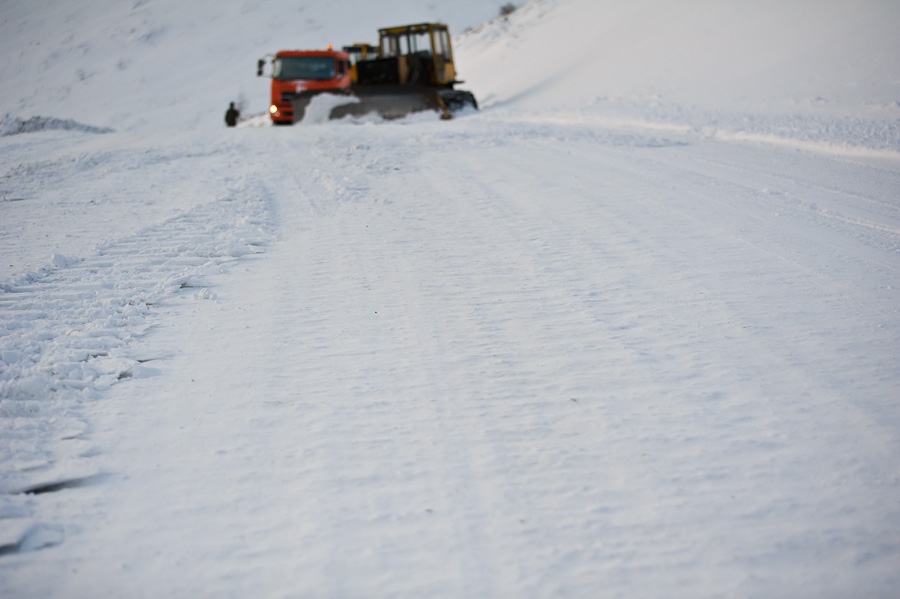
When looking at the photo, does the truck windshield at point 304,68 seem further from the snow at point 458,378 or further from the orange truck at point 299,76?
the snow at point 458,378

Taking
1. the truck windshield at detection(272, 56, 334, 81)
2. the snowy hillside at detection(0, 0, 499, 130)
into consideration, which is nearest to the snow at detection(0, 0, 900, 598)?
the truck windshield at detection(272, 56, 334, 81)

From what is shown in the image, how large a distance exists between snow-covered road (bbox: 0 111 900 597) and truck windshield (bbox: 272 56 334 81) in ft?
45.7

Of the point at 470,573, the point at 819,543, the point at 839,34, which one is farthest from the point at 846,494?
the point at 839,34

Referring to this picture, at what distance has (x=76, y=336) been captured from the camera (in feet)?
11.7

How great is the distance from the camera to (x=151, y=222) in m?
6.07

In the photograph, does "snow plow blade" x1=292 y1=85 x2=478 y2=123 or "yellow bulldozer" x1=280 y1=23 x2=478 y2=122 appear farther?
"yellow bulldozer" x1=280 y1=23 x2=478 y2=122

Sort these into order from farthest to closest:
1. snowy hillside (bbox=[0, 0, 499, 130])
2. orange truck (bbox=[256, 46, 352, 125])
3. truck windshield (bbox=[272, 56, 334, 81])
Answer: snowy hillside (bbox=[0, 0, 499, 130]) < truck windshield (bbox=[272, 56, 334, 81]) < orange truck (bbox=[256, 46, 352, 125])

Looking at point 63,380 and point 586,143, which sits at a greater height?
point 586,143

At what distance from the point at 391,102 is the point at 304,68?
3826 mm

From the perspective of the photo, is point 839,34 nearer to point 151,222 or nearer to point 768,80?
point 768,80

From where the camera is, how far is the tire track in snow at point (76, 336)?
2479 mm

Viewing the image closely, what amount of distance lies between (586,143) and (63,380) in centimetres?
785

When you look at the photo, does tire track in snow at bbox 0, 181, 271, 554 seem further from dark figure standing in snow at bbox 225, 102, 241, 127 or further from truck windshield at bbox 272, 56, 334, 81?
dark figure standing in snow at bbox 225, 102, 241, 127

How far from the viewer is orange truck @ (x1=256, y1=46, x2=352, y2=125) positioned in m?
18.3
